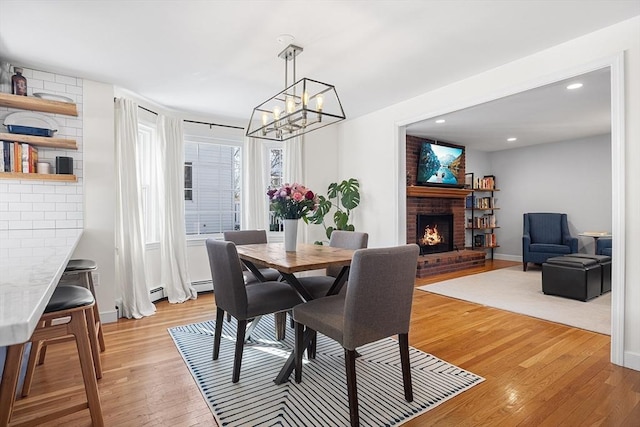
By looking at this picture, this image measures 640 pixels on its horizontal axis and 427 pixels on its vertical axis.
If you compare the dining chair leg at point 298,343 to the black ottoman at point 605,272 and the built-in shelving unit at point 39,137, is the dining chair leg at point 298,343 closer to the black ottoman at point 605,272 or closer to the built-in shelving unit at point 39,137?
the built-in shelving unit at point 39,137

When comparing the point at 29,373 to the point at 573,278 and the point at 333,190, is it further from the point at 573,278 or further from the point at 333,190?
the point at 573,278

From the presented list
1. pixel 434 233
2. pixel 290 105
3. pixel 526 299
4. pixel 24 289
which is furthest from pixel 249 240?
pixel 434 233

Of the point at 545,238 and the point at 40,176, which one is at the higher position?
the point at 40,176

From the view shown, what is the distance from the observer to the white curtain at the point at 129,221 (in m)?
3.55

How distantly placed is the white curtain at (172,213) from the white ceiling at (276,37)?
748 millimetres

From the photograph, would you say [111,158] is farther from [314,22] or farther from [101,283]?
[314,22]

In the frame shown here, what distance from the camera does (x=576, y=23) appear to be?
240 cm

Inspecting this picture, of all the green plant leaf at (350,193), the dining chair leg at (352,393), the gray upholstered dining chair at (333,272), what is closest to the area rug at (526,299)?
the green plant leaf at (350,193)

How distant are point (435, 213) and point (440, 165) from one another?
2.94ft

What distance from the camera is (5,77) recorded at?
2.92m

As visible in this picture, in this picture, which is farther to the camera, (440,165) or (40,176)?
(440,165)

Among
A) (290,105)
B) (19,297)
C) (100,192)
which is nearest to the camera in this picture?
(19,297)

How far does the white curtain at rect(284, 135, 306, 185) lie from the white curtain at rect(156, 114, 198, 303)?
1455mm

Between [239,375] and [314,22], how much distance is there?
2.47 meters
